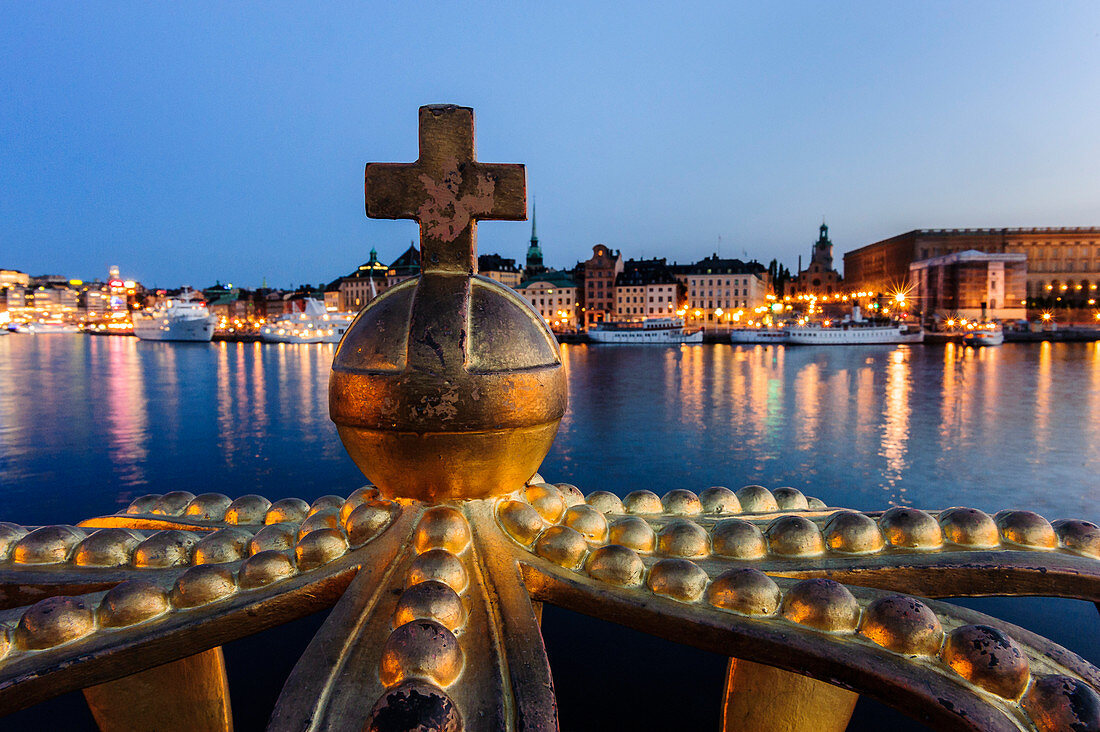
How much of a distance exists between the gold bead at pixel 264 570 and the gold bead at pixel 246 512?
110cm

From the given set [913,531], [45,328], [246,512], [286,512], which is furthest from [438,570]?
[45,328]

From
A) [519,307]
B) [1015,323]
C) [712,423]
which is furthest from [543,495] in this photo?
[1015,323]

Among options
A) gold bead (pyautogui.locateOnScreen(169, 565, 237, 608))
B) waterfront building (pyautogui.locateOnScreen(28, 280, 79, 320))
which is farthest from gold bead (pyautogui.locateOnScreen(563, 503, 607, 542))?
waterfront building (pyautogui.locateOnScreen(28, 280, 79, 320))

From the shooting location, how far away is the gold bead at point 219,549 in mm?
2705

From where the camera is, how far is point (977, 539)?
2.81 m

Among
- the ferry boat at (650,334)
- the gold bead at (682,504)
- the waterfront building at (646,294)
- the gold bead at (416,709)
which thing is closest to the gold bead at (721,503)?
the gold bead at (682,504)

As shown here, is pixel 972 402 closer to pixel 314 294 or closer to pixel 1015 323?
pixel 1015 323

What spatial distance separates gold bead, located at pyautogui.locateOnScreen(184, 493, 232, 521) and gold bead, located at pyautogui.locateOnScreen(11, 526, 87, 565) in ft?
2.45

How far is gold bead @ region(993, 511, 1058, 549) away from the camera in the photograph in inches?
111

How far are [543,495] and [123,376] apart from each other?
1679 inches

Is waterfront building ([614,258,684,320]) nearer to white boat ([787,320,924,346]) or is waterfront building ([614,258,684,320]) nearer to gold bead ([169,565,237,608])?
white boat ([787,320,924,346])

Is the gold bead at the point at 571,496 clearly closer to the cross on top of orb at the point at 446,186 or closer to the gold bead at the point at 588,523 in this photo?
the gold bead at the point at 588,523

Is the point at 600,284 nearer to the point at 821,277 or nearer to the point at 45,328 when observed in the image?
the point at 821,277

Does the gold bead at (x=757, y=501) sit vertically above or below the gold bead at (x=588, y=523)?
below
